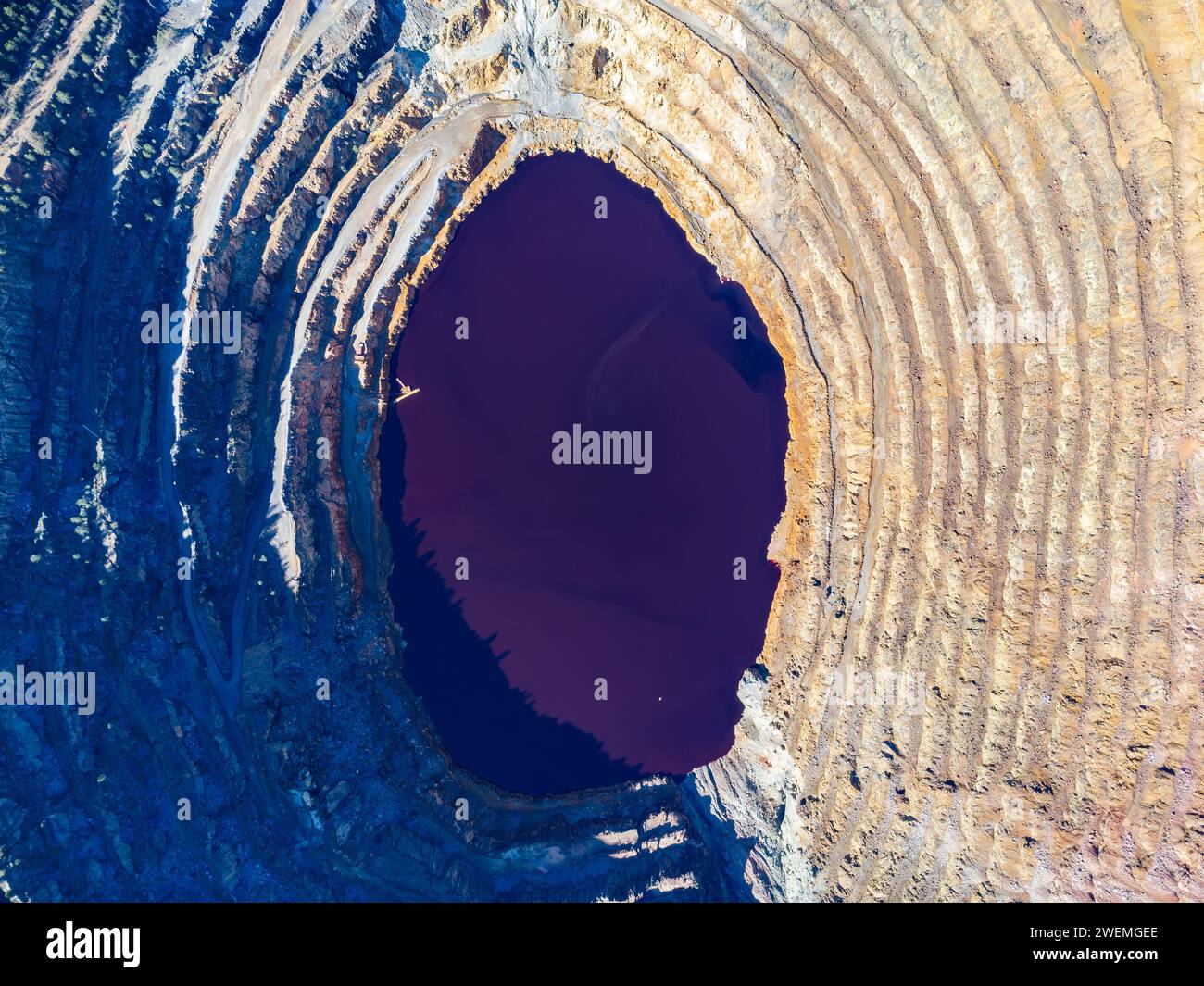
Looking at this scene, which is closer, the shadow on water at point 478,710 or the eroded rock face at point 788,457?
the eroded rock face at point 788,457

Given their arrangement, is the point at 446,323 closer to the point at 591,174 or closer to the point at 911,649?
the point at 591,174

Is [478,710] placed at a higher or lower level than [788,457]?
lower

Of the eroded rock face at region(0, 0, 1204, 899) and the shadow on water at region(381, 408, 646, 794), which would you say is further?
the shadow on water at region(381, 408, 646, 794)

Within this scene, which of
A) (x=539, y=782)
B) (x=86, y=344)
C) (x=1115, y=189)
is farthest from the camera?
(x=539, y=782)

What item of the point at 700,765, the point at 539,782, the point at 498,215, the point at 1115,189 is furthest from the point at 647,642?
the point at 1115,189

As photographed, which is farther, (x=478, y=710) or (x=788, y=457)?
(x=788, y=457)
